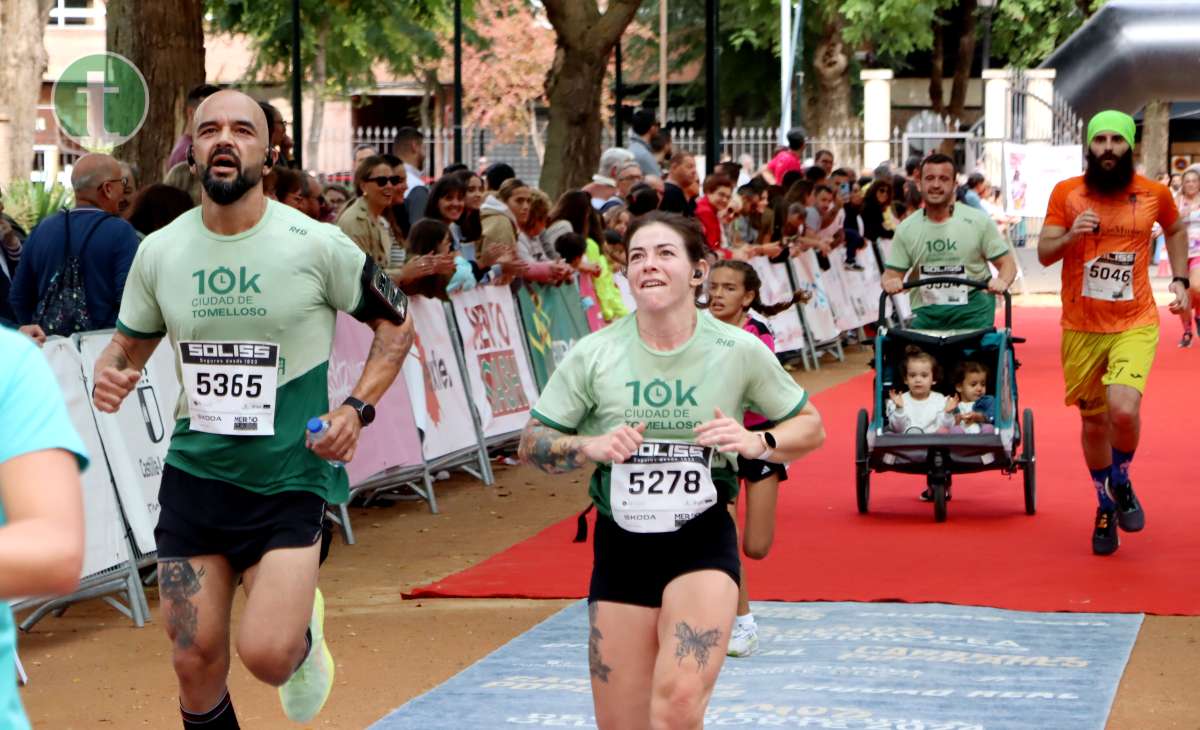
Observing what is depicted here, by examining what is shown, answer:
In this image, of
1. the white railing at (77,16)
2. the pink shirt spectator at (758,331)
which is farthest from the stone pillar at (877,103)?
the pink shirt spectator at (758,331)

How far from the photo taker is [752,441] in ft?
15.8

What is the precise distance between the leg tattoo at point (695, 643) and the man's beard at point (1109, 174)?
519cm

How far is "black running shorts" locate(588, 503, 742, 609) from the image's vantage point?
4.91 m

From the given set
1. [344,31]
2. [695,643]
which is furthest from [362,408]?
[344,31]

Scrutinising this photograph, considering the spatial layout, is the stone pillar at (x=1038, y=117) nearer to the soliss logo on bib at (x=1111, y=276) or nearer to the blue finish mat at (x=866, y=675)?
the soliss logo on bib at (x=1111, y=276)

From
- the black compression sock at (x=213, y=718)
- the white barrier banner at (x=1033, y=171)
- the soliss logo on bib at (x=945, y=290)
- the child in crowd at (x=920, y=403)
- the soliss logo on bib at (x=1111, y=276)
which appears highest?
the white barrier banner at (x=1033, y=171)

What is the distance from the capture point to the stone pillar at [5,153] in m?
25.8

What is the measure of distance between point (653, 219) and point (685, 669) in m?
1.18

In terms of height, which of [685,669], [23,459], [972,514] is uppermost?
[23,459]

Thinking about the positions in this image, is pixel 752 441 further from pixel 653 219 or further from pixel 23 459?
pixel 23 459

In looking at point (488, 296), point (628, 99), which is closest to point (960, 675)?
point (488, 296)

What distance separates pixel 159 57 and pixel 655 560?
411 inches

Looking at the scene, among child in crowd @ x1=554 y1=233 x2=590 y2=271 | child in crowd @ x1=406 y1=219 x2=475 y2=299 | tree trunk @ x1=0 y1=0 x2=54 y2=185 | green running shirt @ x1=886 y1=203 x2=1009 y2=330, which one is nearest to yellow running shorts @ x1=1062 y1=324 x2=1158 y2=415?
green running shirt @ x1=886 y1=203 x2=1009 y2=330

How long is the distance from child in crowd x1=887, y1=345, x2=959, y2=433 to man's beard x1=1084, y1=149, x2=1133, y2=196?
5.85 ft
